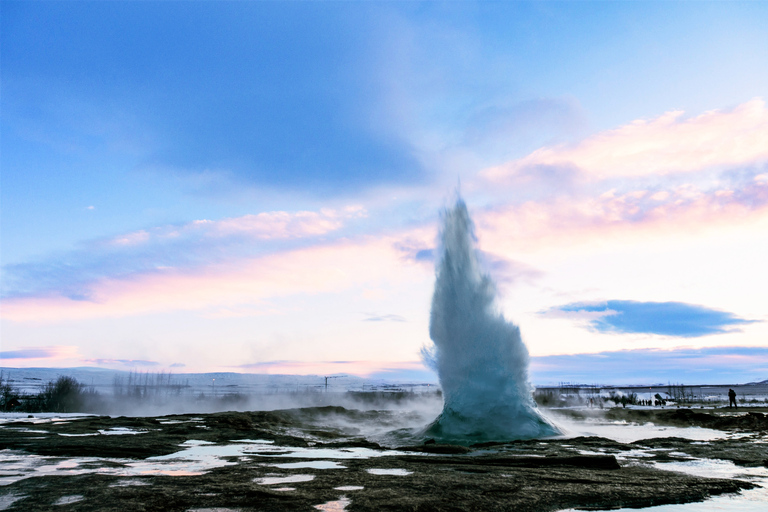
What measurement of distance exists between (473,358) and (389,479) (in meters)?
14.7

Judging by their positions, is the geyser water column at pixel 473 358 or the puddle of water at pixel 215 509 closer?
the puddle of water at pixel 215 509

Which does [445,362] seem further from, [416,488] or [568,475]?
[416,488]

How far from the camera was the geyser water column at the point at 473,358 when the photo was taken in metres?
21.4

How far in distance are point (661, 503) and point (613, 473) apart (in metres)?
3.01

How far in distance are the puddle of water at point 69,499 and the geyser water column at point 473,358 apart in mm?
15495

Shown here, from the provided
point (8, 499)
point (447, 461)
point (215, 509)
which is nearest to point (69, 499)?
point (8, 499)

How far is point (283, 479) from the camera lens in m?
9.60

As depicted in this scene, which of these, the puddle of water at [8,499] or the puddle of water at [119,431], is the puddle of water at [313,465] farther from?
the puddle of water at [119,431]

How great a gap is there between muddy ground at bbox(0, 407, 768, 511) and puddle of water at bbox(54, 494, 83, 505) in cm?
2

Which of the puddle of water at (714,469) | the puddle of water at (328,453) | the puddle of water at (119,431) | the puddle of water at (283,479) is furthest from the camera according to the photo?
the puddle of water at (119,431)

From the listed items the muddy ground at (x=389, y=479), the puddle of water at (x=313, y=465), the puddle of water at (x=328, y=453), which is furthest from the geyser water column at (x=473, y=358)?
the puddle of water at (x=313, y=465)

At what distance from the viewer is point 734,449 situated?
15.8 metres

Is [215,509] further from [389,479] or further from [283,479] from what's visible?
[389,479]

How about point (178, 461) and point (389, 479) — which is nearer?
point (389, 479)
